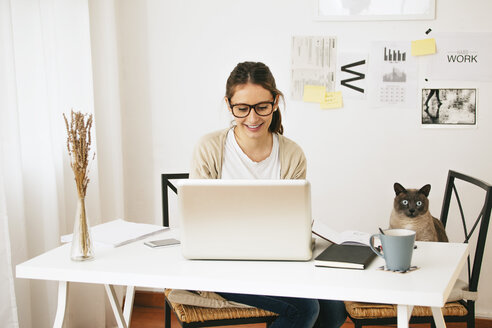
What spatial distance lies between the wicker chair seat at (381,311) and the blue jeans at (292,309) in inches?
9.1

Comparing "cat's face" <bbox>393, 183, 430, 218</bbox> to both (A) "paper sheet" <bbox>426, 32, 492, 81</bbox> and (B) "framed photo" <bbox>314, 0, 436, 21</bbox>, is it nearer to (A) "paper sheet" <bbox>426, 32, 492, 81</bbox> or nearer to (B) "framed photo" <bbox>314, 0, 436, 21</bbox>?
(A) "paper sheet" <bbox>426, 32, 492, 81</bbox>

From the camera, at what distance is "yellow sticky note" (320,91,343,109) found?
102 inches

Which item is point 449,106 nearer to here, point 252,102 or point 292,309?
point 252,102

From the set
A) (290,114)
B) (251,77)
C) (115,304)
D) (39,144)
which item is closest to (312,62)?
(290,114)

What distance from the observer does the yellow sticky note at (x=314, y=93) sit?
261cm

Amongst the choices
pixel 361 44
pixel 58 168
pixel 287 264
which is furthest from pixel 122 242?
pixel 361 44

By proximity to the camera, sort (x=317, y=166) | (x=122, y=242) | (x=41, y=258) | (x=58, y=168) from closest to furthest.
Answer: (x=41, y=258)
(x=122, y=242)
(x=58, y=168)
(x=317, y=166)

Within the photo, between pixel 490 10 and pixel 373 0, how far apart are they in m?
0.55

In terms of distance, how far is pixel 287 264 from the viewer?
1270 mm

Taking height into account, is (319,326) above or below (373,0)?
below

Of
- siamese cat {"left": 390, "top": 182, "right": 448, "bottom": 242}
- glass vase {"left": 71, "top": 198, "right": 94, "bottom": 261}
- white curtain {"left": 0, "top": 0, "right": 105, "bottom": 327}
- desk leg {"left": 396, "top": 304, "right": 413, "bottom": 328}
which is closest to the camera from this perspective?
desk leg {"left": 396, "top": 304, "right": 413, "bottom": 328}

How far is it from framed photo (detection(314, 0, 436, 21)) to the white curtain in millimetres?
1153

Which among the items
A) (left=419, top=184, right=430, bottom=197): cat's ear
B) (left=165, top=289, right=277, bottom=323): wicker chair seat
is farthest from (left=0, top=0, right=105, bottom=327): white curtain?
(left=419, top=184, right=430, bottom=197): cat's ear

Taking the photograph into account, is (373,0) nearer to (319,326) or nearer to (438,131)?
(438,131)
